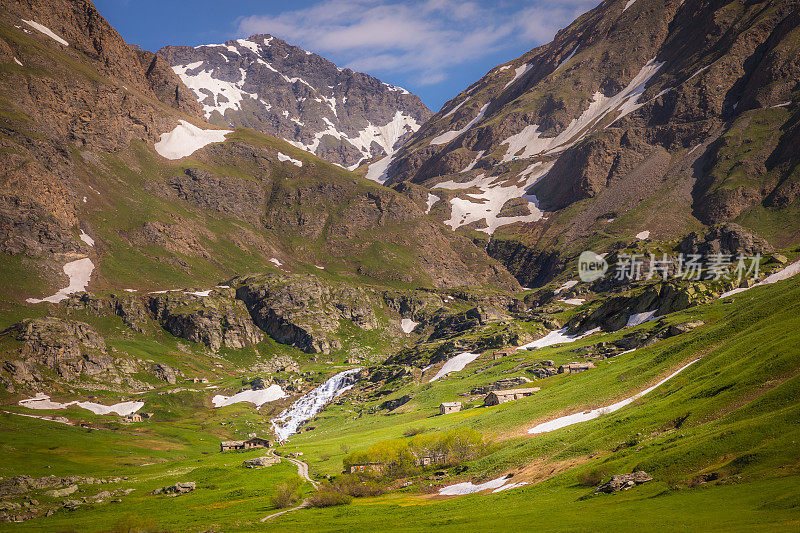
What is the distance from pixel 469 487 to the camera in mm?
58469

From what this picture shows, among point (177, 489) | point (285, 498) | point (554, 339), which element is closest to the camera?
point (285, 498)

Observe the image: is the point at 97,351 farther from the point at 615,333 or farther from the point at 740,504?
the point at 740,504

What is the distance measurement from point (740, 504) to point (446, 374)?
147091mm

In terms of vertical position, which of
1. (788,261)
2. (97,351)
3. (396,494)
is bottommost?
(396,494)

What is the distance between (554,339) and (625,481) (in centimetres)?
13718

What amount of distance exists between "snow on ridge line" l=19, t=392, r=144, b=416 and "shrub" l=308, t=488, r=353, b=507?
129 m

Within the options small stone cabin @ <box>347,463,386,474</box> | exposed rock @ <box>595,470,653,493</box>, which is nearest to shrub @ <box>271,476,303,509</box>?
small stone cabin @ <box>347,463,386,474</box>

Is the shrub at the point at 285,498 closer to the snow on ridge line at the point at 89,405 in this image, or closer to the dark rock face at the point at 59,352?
the snow on ridge line at the point at 89,405

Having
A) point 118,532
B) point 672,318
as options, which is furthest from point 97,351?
point 672,318

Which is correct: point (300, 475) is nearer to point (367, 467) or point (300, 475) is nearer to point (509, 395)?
point (367, 467)

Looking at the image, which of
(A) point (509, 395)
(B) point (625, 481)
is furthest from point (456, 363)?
(B) point (625, 481)

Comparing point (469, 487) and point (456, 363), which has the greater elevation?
point (456, 363)

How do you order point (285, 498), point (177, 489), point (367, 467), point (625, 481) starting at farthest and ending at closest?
point (177, 489) → point (367, 467) → point (285, 498) → point (625, 481)

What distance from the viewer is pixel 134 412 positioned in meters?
174
